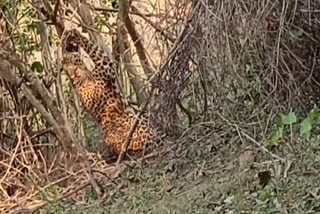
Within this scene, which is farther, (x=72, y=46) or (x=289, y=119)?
(x=72, y=46)

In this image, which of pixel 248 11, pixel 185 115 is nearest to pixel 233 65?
pixel 248 11

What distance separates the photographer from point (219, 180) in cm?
493

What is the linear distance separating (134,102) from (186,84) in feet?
4.24

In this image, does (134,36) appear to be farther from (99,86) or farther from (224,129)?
(224,129)

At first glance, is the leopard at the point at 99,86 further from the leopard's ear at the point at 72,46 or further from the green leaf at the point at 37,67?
the green leaf at the point at 37,67

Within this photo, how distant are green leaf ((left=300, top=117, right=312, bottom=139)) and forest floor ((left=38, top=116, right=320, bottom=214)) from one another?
0.17ft

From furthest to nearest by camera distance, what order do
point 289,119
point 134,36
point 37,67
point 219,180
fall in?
1. point 134,36
2. point 37,67
3. point 219,180
4. point 289,119

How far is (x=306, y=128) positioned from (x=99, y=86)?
2191mm

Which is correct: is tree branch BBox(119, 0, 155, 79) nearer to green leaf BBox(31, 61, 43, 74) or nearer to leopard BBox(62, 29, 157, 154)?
leopard BBox(62, 29, 157, 154)

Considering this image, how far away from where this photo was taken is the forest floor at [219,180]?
434 centimetres

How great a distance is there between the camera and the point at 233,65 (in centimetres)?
479

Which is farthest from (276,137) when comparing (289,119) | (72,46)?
(72,46)

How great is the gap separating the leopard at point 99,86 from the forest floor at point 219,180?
0.62 meters

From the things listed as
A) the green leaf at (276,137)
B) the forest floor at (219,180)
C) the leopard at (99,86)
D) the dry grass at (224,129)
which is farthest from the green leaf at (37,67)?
the green leaf at (276,137)
